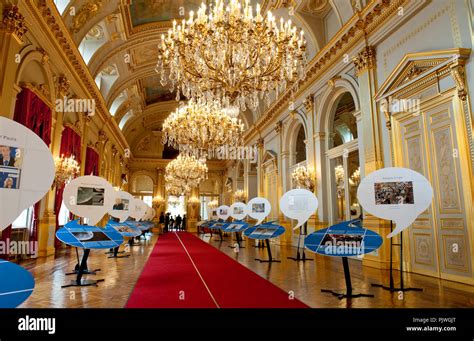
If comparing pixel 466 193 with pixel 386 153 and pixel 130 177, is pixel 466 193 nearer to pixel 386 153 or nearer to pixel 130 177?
pixel 386 153

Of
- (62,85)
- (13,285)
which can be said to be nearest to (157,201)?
(62,85)

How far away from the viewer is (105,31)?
1050cm

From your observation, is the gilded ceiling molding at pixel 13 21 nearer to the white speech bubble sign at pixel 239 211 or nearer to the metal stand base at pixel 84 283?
the metal stand base at pixel 84 283

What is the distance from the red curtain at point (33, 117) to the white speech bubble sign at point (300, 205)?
5200 millimetres

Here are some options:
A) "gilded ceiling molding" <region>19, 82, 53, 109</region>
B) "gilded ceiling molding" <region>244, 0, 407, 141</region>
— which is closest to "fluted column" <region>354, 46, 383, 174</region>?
"gilded ceiling molding" <region>244, 0, 407, 141</region>

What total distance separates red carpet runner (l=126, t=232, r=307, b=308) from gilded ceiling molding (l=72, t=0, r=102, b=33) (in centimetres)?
686

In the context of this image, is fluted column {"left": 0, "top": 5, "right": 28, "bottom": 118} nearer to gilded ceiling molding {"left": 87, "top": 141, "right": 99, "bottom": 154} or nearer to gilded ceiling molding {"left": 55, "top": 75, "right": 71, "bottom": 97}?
gilded ceiling molding {"left": 55, "top": 75, "right": 71, "bottom": 97}

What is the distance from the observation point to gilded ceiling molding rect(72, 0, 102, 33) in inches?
336

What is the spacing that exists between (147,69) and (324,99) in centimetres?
834

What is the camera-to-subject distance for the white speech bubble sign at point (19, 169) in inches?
84.9

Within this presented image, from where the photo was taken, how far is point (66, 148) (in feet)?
30.4

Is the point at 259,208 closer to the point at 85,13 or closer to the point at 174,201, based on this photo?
the point at 85,13

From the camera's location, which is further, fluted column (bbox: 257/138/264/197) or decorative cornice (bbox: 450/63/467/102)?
fluted column (bbox: 257/138/264/197)
